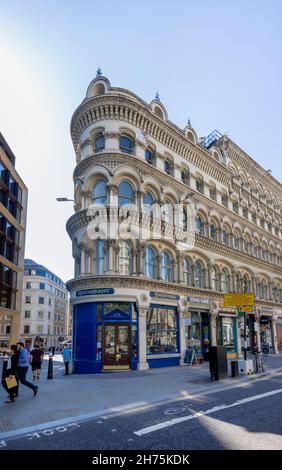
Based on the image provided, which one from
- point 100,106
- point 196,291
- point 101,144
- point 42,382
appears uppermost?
point 100,106

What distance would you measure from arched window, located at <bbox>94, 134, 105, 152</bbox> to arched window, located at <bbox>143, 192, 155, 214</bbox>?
4.36 metres

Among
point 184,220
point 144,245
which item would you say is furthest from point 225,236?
point 144,245

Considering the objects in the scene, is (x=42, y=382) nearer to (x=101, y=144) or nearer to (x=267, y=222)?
(x=101, y=144)

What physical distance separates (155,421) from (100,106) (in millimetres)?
19425

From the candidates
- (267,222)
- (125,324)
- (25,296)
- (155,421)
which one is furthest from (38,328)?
(155,421)

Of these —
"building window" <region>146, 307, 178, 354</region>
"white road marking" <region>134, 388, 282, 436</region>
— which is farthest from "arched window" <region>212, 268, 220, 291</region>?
"white road marking" <region>134, 388, 282, 436</region>

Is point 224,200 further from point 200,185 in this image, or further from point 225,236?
point 200,185

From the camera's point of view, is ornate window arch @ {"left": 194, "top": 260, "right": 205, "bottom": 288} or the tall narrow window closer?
the tall narrow window

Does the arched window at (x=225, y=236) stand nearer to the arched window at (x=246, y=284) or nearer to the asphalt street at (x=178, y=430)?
the arched window at (x=246, y=284)

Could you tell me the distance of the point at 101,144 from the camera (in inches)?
883

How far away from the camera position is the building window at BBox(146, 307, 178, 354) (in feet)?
67.6

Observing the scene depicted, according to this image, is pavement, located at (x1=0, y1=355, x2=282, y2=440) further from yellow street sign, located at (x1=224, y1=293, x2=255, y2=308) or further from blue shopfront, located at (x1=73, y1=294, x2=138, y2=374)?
yellow street sign, located at (x1=224, y1=293, x2=255, y2=308)

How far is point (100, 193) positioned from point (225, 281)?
46.6ft

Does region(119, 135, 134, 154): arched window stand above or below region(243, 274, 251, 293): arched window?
above
